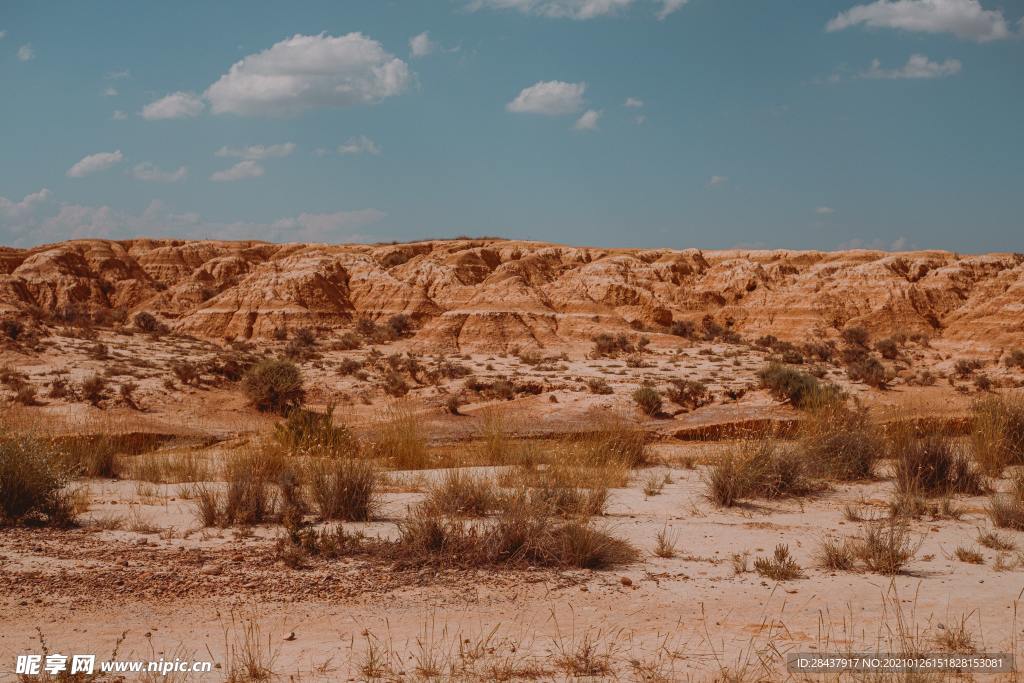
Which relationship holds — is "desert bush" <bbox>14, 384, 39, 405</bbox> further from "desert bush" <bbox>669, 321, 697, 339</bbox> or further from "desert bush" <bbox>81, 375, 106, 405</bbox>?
"desert bush" <bbox>669, 321, 697, 339</bbox>

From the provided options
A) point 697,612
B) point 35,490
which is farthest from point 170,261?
point 697,612

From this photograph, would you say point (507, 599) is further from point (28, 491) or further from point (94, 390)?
point (94, 390)

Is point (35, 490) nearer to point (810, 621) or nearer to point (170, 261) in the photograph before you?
point (810, 621)

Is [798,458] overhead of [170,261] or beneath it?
beneath

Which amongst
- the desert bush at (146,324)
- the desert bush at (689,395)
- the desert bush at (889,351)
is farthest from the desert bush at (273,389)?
the desert bush at (889,351)

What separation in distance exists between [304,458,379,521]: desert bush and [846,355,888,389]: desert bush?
2160 cm

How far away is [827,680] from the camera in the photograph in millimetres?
4082

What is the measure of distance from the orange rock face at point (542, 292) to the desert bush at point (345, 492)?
2860 centimetres

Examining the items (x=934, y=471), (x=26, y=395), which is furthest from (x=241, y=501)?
(x=26, y=395)

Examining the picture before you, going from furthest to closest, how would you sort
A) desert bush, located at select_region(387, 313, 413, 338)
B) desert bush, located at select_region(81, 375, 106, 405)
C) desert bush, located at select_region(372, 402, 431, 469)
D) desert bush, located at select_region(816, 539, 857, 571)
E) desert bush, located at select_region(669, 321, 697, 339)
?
desert bush, located at select_region(669, 321, 697, 339) → desert bush, located at select_region(387, 313, 413, 338) → desert bush, located at select_region(81, 375, 106, 405) → desert bush, located at select_region(372, 402, 431, 469) → desert bush, located at select_region(816, 539, 857, 571)

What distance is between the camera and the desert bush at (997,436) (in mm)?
9477

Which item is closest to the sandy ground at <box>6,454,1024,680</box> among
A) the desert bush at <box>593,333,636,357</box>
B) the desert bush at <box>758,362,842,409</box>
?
the desert bush at <box>758,362,842,409</box>

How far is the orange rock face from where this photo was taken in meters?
39.6

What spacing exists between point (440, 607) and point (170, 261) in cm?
6611
